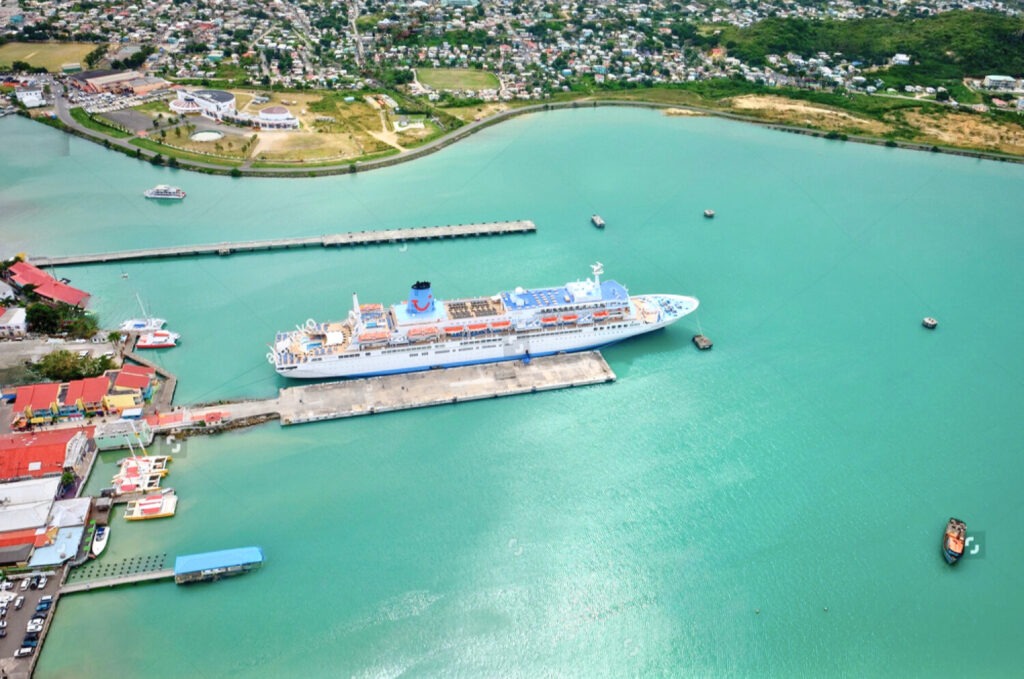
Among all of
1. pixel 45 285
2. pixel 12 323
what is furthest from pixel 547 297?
pixel 45 285

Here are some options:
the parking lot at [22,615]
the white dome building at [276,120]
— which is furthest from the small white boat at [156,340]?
the white dome building at [276,120]

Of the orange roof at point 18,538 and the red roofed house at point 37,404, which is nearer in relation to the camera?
the orange roof at point 18,538

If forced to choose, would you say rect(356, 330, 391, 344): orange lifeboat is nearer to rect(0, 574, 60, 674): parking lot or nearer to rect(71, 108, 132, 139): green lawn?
rect(0, 574, 60, 674): parking lot

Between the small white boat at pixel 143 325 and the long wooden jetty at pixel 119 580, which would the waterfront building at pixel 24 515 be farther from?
the small white boat at pixel 143 325

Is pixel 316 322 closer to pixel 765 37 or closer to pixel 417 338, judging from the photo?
pixel 417 338

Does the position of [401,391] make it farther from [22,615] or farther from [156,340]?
[22,615]

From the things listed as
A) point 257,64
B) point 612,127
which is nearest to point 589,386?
point 612,127
